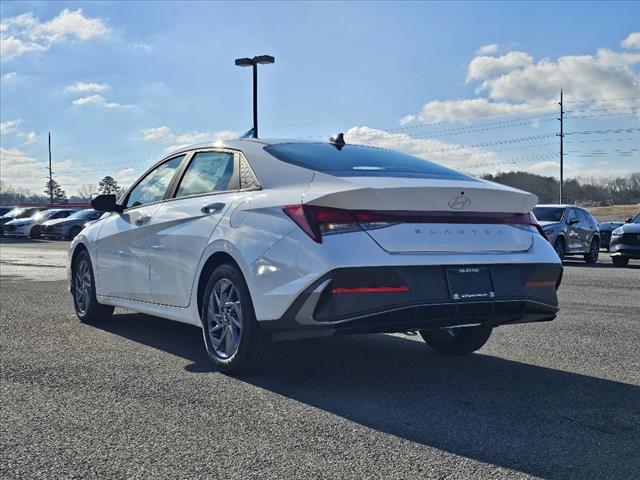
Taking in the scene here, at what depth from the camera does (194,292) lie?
18.2 feet

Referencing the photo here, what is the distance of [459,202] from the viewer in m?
4.74

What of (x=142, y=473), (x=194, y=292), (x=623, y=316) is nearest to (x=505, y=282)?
(x=194, y=292)

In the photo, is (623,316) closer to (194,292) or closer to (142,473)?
(194,292)

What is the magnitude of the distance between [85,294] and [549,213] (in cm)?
1452

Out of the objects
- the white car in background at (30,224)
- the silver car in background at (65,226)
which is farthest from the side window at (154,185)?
the white car in background at (30,224)

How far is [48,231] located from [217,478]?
113ft

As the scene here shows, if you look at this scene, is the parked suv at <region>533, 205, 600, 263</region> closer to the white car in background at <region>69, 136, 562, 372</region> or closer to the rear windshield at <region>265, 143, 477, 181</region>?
the rear windshield at <region>265, 143, 477, 181</region>

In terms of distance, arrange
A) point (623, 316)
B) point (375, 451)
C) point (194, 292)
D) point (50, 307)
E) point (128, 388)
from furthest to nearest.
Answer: point (50, 307) → point (623, 316) → point (194, 292) → point (128, 388) → point (375, 451)

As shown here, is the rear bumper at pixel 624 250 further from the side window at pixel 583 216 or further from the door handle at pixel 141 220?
the door handle at pixel 141 220

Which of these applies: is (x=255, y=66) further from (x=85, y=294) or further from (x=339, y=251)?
(x=339, y=251)

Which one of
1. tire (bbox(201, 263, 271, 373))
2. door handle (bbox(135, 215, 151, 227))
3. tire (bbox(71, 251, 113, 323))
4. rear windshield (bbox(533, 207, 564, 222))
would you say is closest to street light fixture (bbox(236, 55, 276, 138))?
rear windshield (bbox(533, 207, 564, 222))

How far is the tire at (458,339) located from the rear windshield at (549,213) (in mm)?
13878

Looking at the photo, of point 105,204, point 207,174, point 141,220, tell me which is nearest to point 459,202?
point 207,174

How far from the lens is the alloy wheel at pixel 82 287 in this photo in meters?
7.54
